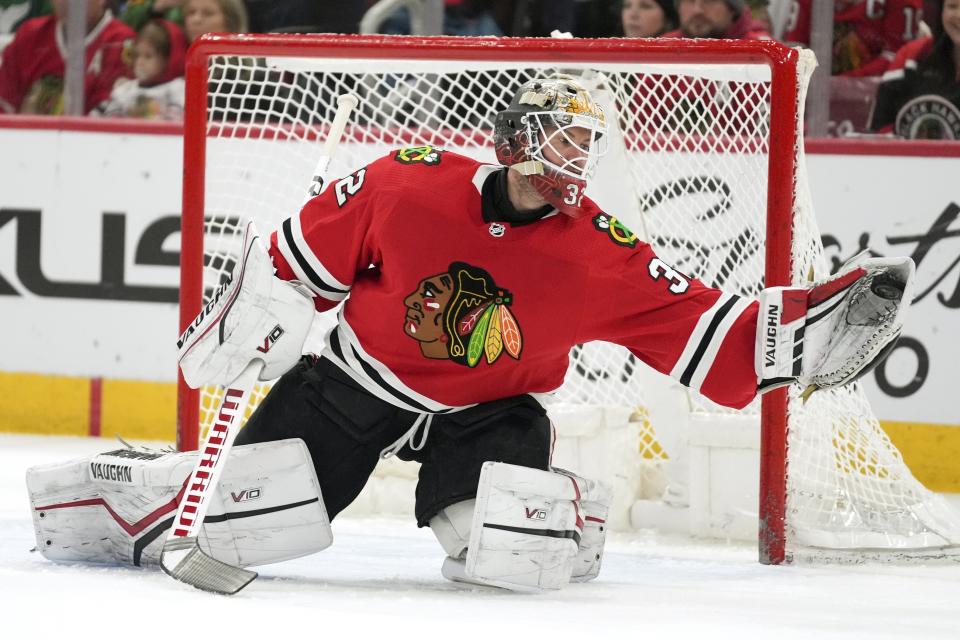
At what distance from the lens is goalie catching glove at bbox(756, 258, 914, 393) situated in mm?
2426

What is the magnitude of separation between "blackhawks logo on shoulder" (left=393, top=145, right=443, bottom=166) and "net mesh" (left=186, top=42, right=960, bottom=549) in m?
0.56

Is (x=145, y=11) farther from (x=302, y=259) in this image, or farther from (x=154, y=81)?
(x=302, y=259)

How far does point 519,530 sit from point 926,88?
7.60 ft

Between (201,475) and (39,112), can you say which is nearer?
(201,475)

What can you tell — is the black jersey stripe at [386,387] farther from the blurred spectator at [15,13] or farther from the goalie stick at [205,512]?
the blurred spectator at [15,13]

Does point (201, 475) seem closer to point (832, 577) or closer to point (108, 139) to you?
point (832, 577)

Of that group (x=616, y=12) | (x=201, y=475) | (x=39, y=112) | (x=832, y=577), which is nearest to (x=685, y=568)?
(x=832, y=577)

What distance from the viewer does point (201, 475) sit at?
2.45 metres

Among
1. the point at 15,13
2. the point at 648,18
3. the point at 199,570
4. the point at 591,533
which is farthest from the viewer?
the point at 15,13

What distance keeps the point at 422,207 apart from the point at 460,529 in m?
0.58

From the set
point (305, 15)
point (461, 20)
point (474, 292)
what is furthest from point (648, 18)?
point (474, 292)

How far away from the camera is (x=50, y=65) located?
184 inches

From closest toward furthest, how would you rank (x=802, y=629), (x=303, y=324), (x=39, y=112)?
(x=802, y=629) < (x=303, y=324) < (x=39, y=112)

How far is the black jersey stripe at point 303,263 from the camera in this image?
2492 millimetres
